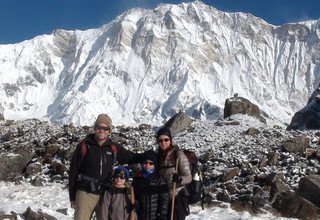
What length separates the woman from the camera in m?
9.61

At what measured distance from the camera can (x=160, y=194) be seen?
956 centimetres

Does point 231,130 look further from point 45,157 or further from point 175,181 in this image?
point 175,181

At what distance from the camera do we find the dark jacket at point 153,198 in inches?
375

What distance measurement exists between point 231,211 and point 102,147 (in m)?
6.48

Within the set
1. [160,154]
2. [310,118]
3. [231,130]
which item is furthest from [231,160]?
[310,118]

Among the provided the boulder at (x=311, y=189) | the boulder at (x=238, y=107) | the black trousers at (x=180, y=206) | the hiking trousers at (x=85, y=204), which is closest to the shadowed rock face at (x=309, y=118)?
the boulder at (x=238, y=107)

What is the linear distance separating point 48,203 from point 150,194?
715 cm

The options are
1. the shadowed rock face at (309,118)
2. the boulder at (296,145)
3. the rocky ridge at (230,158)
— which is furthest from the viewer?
the shadowed rock face at (309,118)

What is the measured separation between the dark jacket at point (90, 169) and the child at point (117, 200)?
16 centimetres

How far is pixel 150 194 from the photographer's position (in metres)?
9.53

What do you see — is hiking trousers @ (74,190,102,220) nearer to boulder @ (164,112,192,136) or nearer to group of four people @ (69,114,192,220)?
group of four people @ (69,114,192,220)

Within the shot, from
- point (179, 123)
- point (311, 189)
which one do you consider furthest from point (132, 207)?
point (179, 123)

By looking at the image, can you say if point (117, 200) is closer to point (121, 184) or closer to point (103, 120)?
point (121, 184)

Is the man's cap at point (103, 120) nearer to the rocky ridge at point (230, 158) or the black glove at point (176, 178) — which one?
the black glove at point (176, 178)
